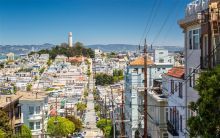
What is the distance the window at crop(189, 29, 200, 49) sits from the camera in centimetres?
1998

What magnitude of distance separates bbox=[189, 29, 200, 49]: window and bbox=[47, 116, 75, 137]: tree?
39.6 m

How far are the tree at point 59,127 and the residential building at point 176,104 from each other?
109 ft

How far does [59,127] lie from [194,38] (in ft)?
139

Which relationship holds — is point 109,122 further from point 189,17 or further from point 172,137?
point 189,17

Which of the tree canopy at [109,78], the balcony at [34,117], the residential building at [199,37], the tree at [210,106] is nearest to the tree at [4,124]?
the residential building at [199,37]

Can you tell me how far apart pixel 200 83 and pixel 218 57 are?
Answer: 166 inches

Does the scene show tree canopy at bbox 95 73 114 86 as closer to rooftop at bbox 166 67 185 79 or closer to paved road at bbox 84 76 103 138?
paved road at bbox 84 76 103 138

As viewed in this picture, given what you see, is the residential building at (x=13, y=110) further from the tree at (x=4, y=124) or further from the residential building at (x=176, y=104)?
the residential building at (x=176, y=104)

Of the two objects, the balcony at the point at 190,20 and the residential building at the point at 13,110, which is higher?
the balcony at the point at 190,20

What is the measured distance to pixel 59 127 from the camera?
60.9 meters

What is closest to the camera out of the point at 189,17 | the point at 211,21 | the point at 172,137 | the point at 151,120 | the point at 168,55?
the point at 211,21

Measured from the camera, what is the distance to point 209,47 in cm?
1722

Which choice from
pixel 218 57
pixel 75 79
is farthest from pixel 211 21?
pixel 75 79

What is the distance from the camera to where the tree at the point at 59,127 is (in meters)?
60.0
